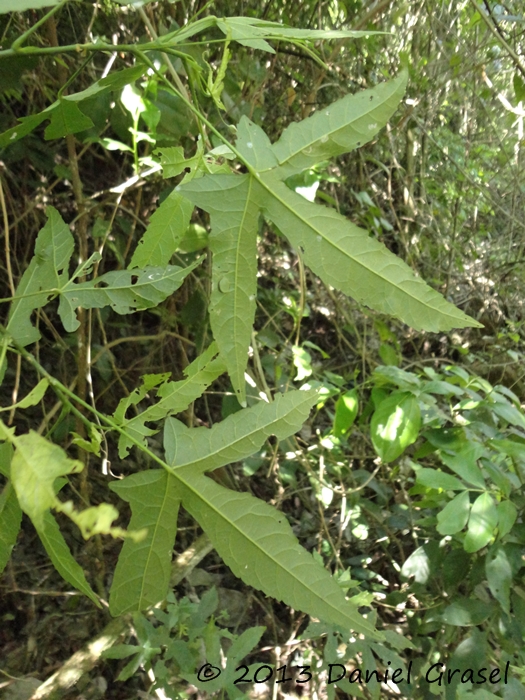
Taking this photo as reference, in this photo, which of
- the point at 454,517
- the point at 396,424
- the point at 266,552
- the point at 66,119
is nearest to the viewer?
the point at 266,552

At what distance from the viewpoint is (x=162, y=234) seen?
496 millimetres

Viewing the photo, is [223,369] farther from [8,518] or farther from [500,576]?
[500,576]

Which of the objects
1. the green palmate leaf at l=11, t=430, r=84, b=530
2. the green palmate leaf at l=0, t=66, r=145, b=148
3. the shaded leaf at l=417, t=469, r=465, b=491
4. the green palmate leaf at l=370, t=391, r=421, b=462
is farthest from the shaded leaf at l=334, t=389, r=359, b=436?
the green palmate leaf at l=11, t=430, r=84, b=530

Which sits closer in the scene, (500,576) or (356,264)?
(356,264)

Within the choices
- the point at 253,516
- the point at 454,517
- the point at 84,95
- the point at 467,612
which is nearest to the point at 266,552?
the point at 253,516

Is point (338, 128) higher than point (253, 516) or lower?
higher

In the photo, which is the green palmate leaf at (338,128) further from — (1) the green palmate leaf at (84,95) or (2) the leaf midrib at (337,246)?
(1) the green palmate leaf at (84,95)

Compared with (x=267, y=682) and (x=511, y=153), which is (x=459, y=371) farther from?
(x=511, y=153)

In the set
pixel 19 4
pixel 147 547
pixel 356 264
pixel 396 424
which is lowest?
pixel 396 424

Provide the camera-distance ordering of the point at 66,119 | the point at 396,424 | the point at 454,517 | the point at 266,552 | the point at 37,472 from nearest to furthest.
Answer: the point at 37,472, the point at 266,552, the point at 66,119, the point at 454,517, the point at 396,424

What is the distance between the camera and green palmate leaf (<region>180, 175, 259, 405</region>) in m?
0.39

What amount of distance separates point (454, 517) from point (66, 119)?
2.41 feet

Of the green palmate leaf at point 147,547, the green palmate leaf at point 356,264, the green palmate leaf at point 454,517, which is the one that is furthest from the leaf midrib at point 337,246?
the green palmate leaf at point 454,517

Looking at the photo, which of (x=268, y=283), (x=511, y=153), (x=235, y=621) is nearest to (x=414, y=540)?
(x=235, y=621)
